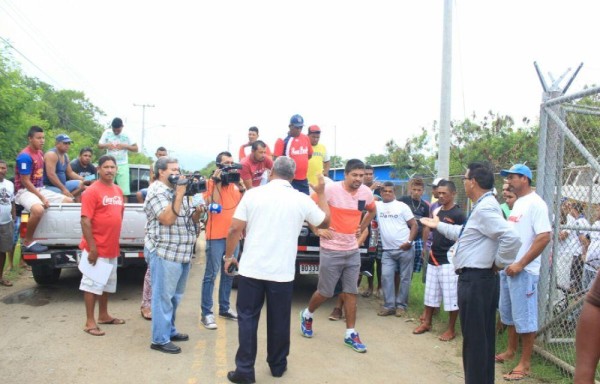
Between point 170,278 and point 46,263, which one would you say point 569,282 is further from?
point 46,263

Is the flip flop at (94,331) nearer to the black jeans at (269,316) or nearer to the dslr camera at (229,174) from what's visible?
the black jeans at (269,316)

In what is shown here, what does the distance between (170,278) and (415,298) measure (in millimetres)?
4221

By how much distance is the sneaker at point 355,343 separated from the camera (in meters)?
5.34

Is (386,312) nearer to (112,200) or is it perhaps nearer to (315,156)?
(315,156)

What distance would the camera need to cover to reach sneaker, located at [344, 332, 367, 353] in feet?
17.5

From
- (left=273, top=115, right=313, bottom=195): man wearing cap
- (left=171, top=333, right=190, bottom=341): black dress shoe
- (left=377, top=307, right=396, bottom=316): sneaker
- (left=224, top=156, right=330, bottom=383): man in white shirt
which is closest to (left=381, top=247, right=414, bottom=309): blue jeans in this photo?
(left=377, top=307, right=396, bottom=316): sneaker

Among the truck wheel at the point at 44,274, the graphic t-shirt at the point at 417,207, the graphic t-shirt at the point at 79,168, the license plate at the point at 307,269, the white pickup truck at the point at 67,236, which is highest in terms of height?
the graphic t-shirt at the point at 79,168

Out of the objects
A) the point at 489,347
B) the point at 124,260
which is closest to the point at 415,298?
the point at 489,347

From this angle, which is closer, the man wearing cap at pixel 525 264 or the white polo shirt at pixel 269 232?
the white polo shirt at pixel 269 232

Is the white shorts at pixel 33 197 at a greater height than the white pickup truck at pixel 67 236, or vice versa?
the white shorts at pixel 33 197

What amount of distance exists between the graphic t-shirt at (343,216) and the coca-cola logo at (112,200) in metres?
2.44

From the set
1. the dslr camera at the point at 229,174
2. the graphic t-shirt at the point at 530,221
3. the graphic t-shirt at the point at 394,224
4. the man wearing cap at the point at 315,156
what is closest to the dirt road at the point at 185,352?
the graphic t-shirt at the point at 394,224

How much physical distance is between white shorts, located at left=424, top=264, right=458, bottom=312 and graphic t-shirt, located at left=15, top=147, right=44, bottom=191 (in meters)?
5.77

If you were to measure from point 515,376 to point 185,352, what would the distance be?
325 centimetres
